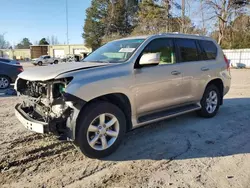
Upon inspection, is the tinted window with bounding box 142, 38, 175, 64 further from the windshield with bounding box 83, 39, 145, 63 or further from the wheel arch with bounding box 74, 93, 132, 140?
the wheel arch with bounding box 74, 93, 132, 140

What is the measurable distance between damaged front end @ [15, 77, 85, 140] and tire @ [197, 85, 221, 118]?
3.40 m

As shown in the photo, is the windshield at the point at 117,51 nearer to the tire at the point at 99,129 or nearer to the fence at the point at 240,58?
the tire at the point at 99,129

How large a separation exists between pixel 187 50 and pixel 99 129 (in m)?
2.82

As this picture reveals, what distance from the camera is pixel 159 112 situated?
4.52 meters

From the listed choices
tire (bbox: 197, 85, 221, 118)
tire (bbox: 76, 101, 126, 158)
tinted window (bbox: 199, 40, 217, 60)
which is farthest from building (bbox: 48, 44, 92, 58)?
tire (bbox: 76, 101, 126, 158)

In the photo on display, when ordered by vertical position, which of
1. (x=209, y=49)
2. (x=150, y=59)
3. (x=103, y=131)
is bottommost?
(x=103, y=131)

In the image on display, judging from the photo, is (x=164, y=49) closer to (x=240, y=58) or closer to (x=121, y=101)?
(x=121, y=101)

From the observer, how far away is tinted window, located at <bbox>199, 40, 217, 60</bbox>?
564cm

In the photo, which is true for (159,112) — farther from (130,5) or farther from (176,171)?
(130,5)

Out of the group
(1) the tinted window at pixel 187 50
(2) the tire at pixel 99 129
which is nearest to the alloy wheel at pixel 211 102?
(1) the tinted window at pixel 187 50

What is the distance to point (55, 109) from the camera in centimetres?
342

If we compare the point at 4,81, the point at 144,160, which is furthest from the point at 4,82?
the point at 144,160

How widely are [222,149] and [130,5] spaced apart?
51.4 metres

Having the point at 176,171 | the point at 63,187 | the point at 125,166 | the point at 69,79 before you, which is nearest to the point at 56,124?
the point at 69,79
